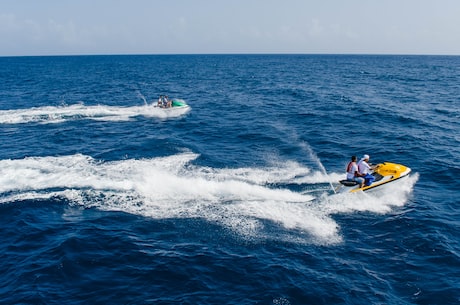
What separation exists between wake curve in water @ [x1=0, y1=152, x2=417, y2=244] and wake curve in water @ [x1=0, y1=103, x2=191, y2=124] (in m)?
19.3

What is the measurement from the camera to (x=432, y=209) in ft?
70.9

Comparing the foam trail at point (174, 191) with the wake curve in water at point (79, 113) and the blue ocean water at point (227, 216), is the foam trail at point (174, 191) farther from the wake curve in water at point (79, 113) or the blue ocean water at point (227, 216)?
the wake curve in water at point (79, 113)

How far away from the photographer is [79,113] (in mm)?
50125

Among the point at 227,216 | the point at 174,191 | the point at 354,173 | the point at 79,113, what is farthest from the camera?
the point at 79,113

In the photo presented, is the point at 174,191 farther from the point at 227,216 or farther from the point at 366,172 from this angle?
the point at 366,172

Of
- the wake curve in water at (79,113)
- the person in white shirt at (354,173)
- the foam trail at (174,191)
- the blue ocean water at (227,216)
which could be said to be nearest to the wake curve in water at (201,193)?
the foam trail at (174,191)

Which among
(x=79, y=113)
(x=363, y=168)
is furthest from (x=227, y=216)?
(x=79, y=113)

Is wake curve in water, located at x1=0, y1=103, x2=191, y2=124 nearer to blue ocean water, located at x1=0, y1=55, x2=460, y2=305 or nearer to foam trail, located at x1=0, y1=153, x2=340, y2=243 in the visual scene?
blue ocean water, located at x1=0, y1=55, x2=460, y2=305

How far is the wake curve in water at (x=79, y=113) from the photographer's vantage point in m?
47.1

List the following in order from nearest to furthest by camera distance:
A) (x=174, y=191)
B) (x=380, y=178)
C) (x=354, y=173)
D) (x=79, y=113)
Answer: (x=354, y=173) → (x=174, y=191) → (x=380, y=178) → (x=79, y=113)

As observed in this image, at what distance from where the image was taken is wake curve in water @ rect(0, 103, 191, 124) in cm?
4709

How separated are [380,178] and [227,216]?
10.5 meters

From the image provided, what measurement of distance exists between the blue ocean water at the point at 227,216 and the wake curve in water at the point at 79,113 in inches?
198

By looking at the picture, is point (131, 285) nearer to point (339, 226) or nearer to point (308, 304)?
point (308, 304)
